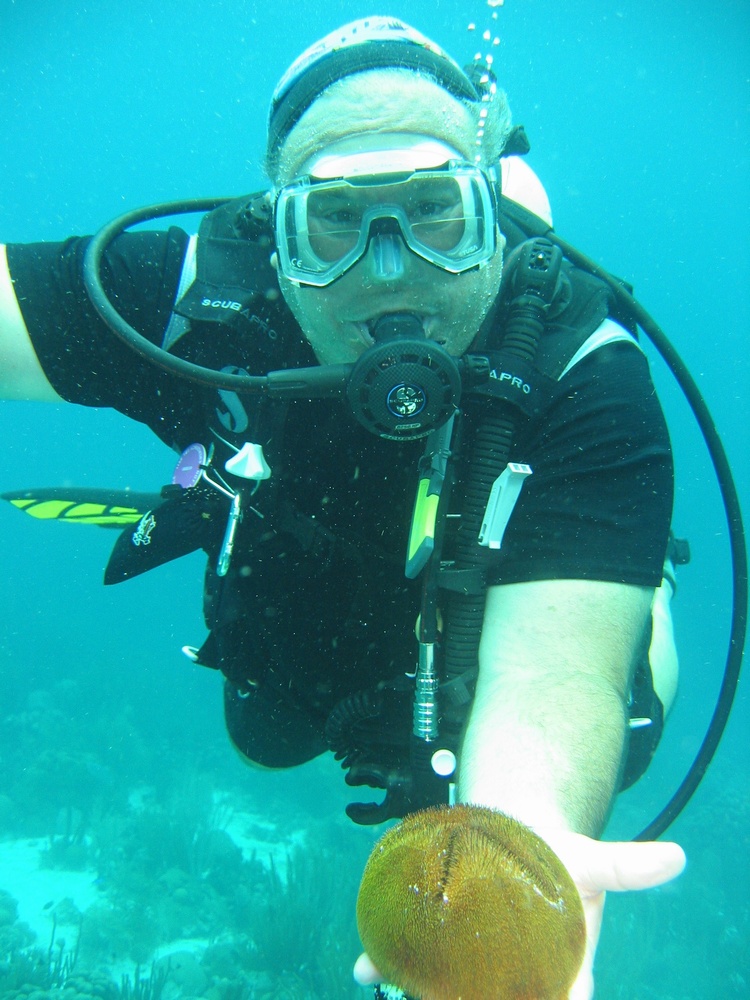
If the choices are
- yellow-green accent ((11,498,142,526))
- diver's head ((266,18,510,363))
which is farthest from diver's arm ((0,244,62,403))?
diver's head ((266,18,510,363))

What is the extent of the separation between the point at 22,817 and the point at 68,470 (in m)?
68.4

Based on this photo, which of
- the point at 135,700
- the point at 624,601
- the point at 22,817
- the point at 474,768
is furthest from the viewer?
the point at 135,700

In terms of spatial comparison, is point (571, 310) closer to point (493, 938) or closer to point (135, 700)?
point (493, 938)

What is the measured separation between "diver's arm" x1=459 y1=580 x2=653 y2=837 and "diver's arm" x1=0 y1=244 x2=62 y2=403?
197 cm

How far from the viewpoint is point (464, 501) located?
2.00 m

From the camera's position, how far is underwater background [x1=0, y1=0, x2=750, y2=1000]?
7.52 meters

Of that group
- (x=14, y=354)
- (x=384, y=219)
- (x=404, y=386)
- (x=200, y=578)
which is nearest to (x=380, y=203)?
(x=384, y=219)

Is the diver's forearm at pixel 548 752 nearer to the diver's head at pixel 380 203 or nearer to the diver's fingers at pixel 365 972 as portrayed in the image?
the diver's fingers at pixel 365 972

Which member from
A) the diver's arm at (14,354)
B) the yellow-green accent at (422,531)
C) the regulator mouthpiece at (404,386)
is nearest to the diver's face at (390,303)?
the regulator mouthpiece at (404,386)

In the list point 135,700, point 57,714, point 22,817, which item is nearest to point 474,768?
point 22,817

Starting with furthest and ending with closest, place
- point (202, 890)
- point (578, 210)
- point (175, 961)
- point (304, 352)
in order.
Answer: point (578, 210) → point (202, 890) → point (175, 961) → point (304, 352)

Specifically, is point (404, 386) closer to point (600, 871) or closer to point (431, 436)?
point (431, 436)

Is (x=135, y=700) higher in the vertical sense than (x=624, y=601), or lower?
lower

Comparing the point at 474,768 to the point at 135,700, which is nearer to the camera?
the point at 474,768
